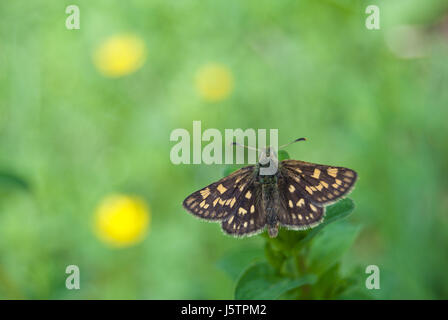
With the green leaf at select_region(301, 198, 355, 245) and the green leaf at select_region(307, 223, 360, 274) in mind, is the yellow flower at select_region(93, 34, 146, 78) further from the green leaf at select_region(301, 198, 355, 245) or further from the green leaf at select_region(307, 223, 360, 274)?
the green leaf at select_region(301, 198, 355, 245)

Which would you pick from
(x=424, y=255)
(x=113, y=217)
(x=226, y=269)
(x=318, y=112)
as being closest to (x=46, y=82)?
(x=113, y=217)

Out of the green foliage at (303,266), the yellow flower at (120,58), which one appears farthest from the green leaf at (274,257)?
the yellow flower at (120,58)

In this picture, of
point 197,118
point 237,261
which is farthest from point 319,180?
point 197,118

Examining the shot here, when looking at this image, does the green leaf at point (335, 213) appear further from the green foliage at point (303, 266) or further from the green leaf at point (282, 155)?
the green leaf at point (282, 155)

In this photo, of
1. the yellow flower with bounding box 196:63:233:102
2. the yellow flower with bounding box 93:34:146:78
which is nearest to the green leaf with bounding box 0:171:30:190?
the yellow flower with bounding box 196:63:233:102

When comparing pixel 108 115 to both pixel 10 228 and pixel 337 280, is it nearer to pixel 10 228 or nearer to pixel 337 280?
pixel 10 228

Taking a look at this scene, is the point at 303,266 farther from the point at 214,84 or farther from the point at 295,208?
the point at 214,84

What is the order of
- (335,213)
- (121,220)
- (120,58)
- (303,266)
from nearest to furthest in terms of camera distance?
(335,213) < (303,266) < (121,220) < (120,58)
